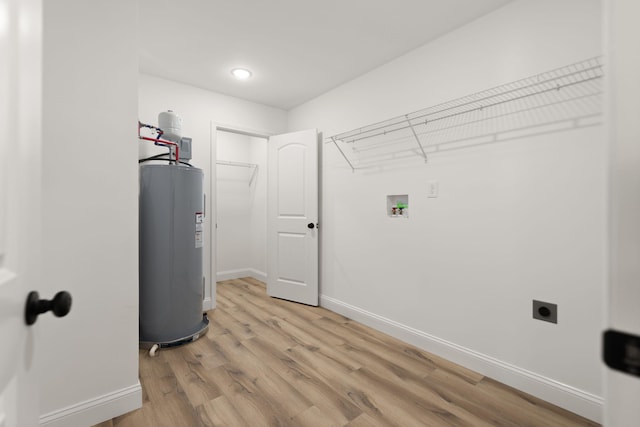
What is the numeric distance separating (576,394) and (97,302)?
266cm

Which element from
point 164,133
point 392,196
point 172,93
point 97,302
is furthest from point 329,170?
point 97,302

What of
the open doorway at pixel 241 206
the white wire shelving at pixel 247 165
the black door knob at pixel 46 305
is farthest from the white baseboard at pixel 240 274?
the black door knob at pixel 46 305

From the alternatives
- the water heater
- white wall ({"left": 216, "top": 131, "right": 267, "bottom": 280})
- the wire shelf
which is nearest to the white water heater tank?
the water heater

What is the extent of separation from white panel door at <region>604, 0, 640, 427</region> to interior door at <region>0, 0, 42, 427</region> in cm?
84

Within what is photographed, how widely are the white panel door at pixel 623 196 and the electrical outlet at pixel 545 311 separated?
1697 mm

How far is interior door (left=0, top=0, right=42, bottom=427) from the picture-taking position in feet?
1.47

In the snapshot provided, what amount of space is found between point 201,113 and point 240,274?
254 cm

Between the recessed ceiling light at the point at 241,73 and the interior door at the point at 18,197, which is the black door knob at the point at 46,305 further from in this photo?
the recessed ceiling light at the point at 241,73

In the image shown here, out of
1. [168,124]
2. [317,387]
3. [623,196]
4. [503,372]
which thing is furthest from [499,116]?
[168,124]

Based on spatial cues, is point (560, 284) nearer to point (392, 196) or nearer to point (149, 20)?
point (392, 196)

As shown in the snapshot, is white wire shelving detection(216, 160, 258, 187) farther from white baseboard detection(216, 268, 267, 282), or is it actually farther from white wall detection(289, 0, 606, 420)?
white wall detection(289, 0, 606, 420)

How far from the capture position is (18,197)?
0.51 metres

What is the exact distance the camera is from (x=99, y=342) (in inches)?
58.5

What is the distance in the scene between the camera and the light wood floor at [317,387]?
60.2 inches
